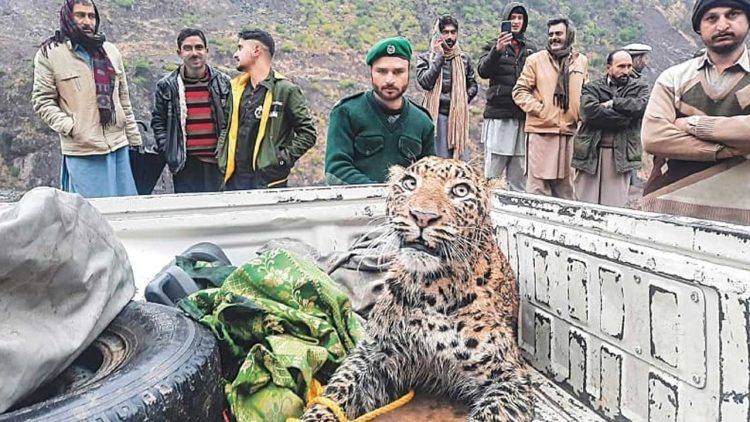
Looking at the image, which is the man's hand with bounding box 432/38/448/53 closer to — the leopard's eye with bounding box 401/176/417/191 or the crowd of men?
the crowd of men

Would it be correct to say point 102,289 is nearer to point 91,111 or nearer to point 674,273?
point 674,273

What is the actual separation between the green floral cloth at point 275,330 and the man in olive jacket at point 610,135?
3.49m

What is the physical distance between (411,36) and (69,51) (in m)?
18.7

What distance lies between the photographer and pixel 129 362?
185 centimetres

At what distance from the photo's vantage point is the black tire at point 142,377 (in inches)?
63.1

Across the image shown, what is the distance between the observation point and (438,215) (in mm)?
2070

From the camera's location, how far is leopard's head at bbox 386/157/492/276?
81.6 inches

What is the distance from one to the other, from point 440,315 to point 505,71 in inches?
173

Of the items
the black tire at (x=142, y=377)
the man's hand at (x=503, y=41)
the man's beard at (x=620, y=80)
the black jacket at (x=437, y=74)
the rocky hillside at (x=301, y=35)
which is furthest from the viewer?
the rocky hillside at (x=301, y=35)

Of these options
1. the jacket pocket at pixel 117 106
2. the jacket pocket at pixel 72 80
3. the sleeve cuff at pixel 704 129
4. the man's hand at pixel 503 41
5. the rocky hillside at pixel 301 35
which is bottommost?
the sleeve cuff at pixel 704 129

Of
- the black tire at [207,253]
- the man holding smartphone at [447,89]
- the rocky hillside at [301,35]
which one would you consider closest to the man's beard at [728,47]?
the black tire at [207,253]

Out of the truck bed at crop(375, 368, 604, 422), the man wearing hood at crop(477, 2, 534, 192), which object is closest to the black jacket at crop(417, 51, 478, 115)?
the man wearing hood at crop(477, 2, 534, 192)

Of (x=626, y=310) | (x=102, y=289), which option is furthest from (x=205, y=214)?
(x=626, y=310)

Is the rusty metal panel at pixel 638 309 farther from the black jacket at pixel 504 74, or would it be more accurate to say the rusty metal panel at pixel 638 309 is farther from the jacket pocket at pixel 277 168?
the black jacket at pixel 504 74
